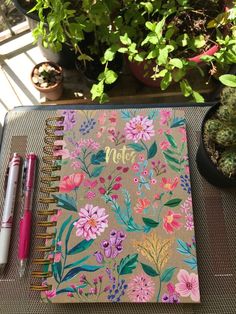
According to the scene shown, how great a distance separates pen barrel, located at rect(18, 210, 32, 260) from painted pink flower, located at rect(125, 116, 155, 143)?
25 cm

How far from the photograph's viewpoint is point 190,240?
0.59 metres

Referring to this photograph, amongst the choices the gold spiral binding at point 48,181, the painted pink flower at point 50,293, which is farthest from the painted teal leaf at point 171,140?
the painted pink flower at point 50,293

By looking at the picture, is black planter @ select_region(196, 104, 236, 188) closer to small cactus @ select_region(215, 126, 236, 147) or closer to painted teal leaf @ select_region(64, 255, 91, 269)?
small cactus @ select_region(215, 126, 236, 147)

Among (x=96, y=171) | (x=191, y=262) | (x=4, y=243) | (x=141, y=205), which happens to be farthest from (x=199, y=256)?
(x=4, y=243)

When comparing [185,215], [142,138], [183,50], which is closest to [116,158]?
[142,138]

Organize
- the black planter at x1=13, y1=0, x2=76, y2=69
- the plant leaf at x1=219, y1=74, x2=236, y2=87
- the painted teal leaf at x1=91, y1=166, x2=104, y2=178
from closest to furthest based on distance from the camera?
the plant leaf at x1=219, y1=74, x2=236, y2=87
the painted teal leaf at x1=91, y1=166, x2=104, y2=178
the black planter at x1=13, y1=0, x2=76, y2=69

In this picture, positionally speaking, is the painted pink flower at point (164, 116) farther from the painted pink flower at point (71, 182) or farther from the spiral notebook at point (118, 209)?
the painted pink flower at point (71, 182)

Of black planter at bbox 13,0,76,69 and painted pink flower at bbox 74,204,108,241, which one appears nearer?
painted pink flower at bbox 74,204,108,241

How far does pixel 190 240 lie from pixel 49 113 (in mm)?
402

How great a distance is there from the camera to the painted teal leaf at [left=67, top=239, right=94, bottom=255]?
0.58 meters

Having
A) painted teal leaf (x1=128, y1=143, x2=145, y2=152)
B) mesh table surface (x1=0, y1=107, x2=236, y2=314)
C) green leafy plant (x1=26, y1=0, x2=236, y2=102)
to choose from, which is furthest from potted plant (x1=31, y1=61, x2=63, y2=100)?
painted teal leaf (x1=128, y1=143, x2=145, y2=152)

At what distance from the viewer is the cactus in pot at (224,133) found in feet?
1.81

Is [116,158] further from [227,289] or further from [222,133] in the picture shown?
[227,289]

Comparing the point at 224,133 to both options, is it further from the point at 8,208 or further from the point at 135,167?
the point at 8,208
